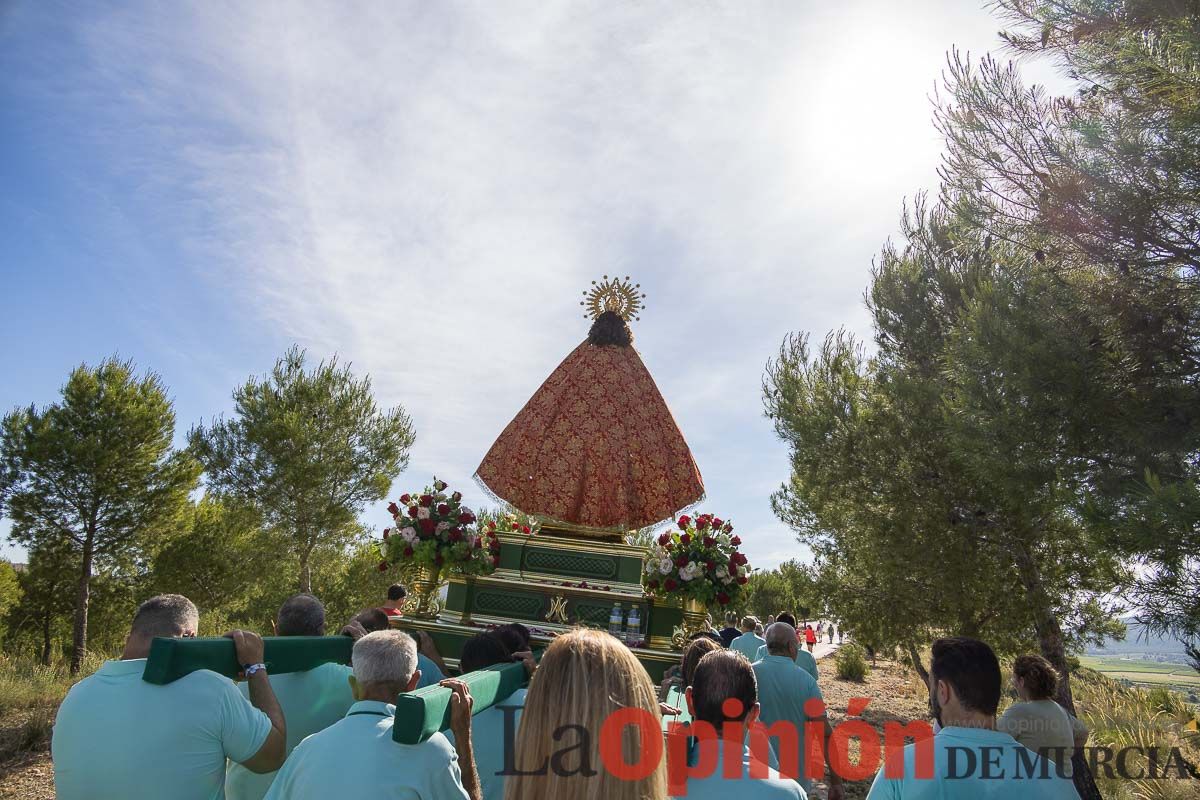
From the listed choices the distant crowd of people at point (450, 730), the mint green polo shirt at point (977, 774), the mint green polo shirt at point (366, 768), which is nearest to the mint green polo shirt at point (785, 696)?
the distant crowd of people at point (450, 730)

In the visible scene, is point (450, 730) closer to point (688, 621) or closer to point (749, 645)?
point (749, 645)

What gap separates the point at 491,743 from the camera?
10.7 feet

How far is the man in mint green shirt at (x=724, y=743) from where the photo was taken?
2266 mm

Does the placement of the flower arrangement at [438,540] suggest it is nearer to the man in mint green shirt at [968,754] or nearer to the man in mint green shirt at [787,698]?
the man in mint green shirt at [787,698]

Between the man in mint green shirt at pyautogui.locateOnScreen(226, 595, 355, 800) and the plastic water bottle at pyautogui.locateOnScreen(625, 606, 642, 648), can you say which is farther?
the plastic water bottle at pyautogui.locateOnScreen(625, 606, 642, 648)

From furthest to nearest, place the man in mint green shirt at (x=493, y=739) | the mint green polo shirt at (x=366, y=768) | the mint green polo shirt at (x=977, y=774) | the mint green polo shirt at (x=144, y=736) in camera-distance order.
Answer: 1. the man in mint green shirt at (x=493, y=739)
2. the mint green polo shirt at (x=144, y=736)
3. the mint green polo shirt at (x=977, y=774)
4. the mint green polo shirt at (x=366, y=768)

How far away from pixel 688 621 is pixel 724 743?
6006 millimetres

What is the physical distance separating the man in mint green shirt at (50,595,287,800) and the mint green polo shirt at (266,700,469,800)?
74cm

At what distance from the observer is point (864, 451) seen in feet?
40.1

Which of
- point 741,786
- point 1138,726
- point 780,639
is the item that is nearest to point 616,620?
point 780,639

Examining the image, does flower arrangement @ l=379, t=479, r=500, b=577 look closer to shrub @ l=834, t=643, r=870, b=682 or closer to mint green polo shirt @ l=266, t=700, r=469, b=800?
mint green polo shirt @ l=266, t=700, r=469, b=800

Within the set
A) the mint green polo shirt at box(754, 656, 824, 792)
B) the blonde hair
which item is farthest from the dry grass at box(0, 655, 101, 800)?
the blonde hair

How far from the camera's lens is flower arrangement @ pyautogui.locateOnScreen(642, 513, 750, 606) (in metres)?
7.75

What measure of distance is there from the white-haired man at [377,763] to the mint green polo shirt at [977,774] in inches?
57.2
